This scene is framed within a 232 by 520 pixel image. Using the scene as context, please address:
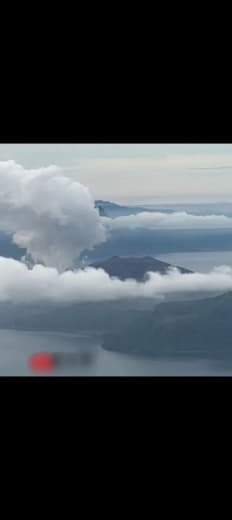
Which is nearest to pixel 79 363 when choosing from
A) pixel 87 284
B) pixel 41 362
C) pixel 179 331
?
pixel 41 362

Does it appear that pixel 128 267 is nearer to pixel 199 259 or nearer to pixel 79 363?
pixel 199 259

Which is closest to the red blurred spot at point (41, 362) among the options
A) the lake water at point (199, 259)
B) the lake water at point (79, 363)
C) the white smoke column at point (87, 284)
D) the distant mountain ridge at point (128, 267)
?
the lake water at point (79, 363)

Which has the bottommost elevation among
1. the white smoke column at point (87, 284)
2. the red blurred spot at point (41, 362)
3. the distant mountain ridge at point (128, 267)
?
the red blurred spot at point (41, 362)

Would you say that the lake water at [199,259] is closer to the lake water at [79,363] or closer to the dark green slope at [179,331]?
the dark green slope at [179,331]

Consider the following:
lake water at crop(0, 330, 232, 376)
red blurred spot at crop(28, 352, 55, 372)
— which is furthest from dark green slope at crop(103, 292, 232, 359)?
red blurred spot at crop(28, 352, 55, 372)

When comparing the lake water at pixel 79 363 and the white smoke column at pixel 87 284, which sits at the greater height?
the white smoke column at pixel 87 284

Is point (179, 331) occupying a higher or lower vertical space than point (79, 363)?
higher

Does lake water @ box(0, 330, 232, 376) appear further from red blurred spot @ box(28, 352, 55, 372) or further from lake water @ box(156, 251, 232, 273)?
lake water @ box(156, 251, 232, 273)
